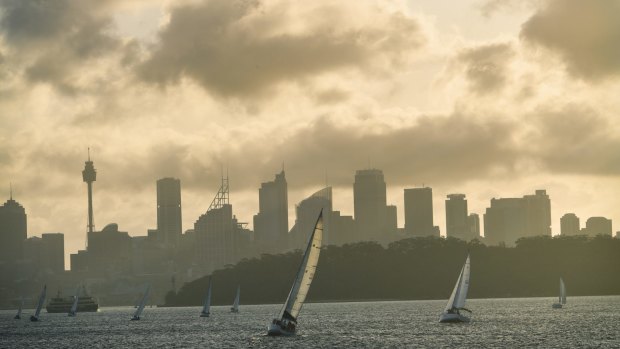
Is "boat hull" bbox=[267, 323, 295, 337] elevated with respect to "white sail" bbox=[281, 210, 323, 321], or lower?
lower

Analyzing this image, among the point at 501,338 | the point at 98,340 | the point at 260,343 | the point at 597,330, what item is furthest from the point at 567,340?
the point at 98,340

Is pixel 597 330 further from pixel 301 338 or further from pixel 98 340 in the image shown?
pixel 98 340

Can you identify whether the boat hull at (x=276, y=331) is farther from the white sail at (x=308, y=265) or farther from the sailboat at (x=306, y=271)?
the white sail at (x=308, y=265)

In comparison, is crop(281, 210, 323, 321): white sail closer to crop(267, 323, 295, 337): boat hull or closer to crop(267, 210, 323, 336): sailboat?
crop(267, 210, 323, 336): sailboat

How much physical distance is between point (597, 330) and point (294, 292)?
49.9 m

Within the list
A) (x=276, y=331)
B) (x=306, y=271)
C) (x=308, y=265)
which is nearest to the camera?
(x=308, y=265)

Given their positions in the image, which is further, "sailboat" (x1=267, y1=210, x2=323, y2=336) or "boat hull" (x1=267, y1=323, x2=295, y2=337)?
"boat hull" (x1=267, y1=323, x2=295, y2=337)

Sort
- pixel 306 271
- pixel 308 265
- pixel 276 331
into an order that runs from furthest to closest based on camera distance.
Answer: pixel 276 331 < pixel 306 271 < pixel 308 265

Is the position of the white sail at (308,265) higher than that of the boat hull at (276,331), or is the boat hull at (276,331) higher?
the white sail at (308,265)

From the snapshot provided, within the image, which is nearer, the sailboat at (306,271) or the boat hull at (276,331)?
the sailboat at (306,271)

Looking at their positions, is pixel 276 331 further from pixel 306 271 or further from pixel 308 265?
pixel 308 265

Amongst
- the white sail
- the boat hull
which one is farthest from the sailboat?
the boat hull

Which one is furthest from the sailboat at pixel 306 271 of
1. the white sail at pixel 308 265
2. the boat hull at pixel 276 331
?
the boat hull at pixel 276 331

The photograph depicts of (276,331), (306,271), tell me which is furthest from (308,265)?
(276,331)
